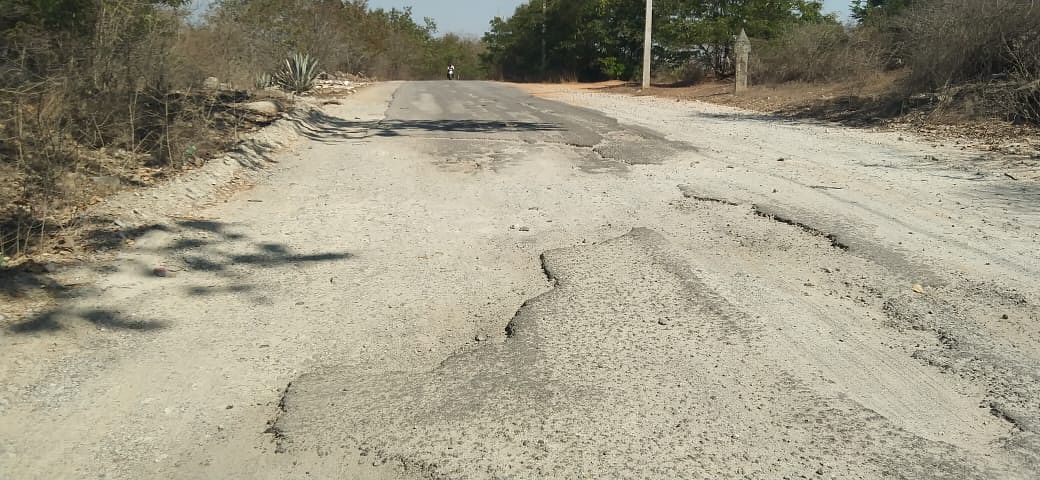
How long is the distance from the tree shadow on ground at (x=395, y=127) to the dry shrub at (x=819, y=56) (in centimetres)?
955

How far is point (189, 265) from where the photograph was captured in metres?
5.07

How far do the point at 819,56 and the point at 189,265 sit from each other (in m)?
19.0

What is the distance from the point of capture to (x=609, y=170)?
28.0 ft

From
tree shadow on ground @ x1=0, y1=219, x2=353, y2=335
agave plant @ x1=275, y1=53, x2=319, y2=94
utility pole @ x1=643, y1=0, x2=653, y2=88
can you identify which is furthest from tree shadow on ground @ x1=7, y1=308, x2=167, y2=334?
utility pole @ x1=643, y1=0, x2=653, y2=88

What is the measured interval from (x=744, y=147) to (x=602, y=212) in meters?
4.44

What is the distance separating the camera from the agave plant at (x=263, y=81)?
1589 cm

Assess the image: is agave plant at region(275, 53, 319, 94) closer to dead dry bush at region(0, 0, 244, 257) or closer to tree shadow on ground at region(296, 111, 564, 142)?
tree shadow on ground at region(296, 111, 564, 142)

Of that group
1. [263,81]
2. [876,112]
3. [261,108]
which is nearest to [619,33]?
[263,81]

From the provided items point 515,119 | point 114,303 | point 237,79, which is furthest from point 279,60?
point 114,303

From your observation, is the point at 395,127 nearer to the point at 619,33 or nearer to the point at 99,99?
the point at 99,99

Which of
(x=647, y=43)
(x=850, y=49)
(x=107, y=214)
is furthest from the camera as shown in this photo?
(x=647, y=43)

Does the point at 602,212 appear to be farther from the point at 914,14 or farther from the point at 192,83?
the point at 914,14

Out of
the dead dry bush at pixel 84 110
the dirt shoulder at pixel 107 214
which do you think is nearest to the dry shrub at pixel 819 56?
the dirt shoulder at pixel 107 214

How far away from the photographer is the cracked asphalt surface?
287 cm
